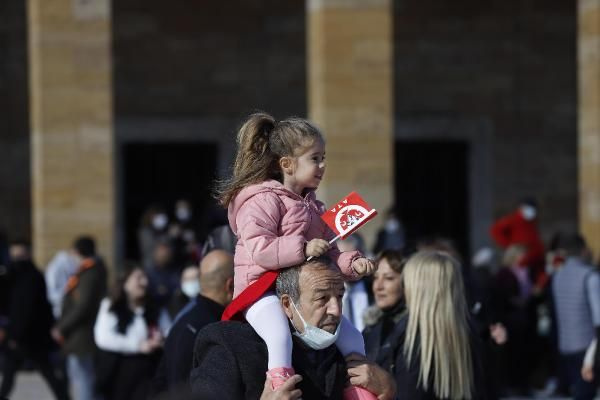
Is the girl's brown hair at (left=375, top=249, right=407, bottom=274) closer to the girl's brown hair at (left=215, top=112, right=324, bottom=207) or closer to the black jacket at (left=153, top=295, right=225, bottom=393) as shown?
the black jacket at (left=153, top=295, right=225, bottom=393)

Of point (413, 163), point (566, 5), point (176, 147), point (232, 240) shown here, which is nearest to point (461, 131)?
point (413, 163)

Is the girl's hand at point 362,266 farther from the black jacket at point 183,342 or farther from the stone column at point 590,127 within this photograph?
the stone column at point 590,127

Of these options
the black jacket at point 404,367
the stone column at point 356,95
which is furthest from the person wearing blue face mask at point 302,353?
the stone column at point 356,95

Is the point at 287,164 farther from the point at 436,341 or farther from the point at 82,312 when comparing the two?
the point at 82,312

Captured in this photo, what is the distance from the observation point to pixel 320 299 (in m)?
4.40

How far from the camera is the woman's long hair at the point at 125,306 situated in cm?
1010

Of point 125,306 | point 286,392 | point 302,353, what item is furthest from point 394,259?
point 125,306

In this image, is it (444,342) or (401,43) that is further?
(401,43)

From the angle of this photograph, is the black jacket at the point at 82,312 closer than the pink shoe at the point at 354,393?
No

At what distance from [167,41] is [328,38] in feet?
14.3

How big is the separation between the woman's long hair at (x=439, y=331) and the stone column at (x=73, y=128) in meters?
10.9

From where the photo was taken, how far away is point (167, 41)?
20625 mm

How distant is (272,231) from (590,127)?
1319 cm

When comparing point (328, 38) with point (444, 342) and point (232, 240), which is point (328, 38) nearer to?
point (232, 240)
